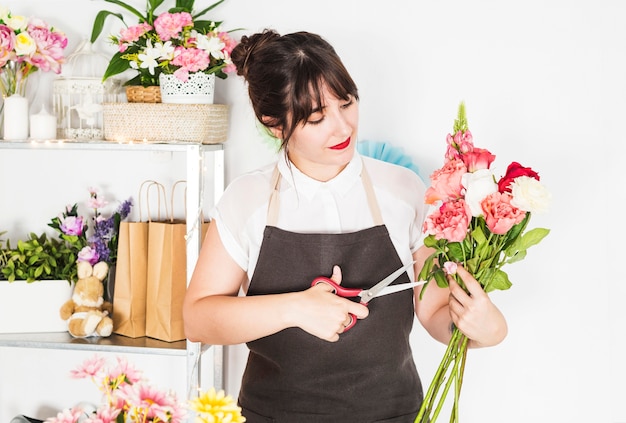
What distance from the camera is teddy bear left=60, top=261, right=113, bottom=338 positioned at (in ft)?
7.16

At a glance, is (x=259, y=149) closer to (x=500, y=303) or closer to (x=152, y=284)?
(x=152, y=284)

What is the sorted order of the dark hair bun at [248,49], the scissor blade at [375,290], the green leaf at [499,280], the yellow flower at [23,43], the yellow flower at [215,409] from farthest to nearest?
the yellow flower at [23,43]
the dark hair bun at [248,49]
the scissor blade at [375,290]
the green leaf at [499,280]
the yellow flower at [215,409]

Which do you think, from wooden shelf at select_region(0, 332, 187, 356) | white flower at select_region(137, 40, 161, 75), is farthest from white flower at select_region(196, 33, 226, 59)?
wooden shelf at select_region(0, 332, 187, 356)

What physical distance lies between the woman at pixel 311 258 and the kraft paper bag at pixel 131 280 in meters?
0.59

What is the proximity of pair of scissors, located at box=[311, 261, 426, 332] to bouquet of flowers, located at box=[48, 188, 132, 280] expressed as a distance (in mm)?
933

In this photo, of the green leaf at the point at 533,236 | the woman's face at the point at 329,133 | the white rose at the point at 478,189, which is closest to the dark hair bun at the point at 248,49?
the woman's face at the point at 329,133

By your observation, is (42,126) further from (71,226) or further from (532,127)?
(532,127)

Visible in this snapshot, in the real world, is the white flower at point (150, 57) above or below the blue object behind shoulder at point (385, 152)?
above

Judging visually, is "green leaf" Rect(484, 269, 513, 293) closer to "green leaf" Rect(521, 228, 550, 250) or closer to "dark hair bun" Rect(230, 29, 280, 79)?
"green leaf" Rect(521, 228, 550, 250)

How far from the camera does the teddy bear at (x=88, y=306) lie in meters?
2.18

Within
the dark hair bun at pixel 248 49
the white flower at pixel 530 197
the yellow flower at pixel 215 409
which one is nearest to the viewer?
the yellow flower at pixel 215 409

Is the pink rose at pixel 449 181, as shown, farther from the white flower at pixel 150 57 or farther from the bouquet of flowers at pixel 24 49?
the bouquet of flowers at pixel 24 49

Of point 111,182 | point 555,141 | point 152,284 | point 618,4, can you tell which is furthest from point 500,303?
point 111,182

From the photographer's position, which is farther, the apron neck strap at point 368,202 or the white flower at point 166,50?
the white flower at point 166,50
